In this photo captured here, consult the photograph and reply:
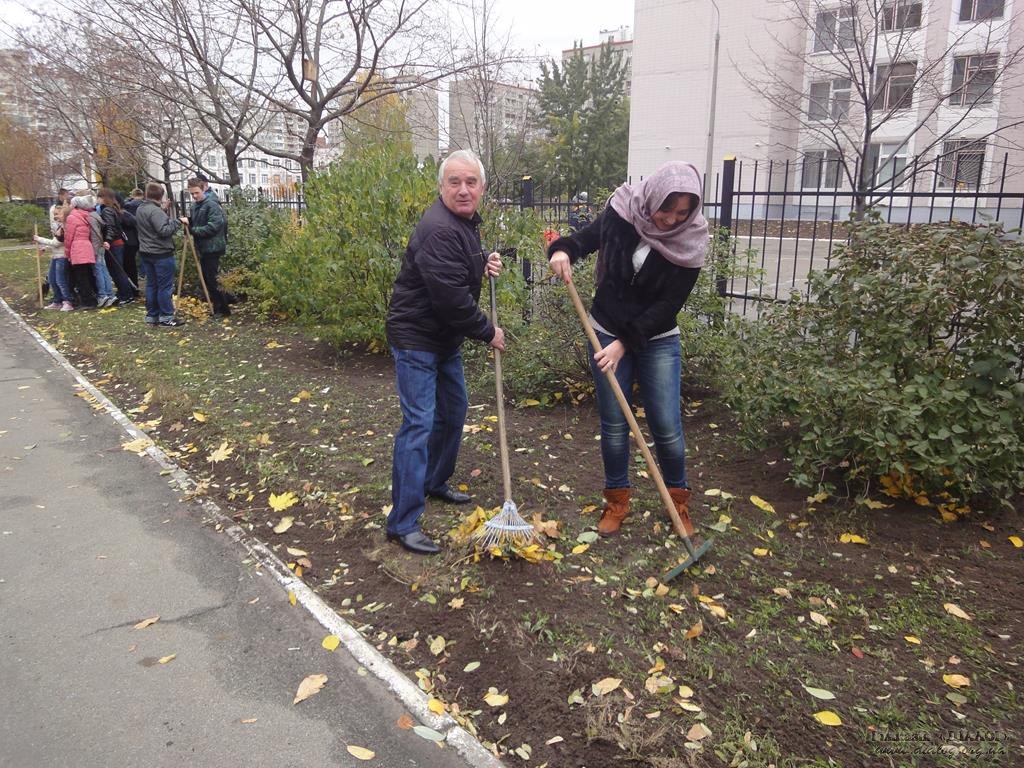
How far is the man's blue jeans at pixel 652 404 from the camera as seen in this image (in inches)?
144

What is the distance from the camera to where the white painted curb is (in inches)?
100

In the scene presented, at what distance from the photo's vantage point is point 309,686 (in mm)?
2854

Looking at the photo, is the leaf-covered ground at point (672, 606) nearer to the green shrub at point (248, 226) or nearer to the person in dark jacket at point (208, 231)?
the person in dark jacket at point (208, 231)

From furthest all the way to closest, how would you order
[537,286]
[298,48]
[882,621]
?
[298,48], [537,286], [882,621]

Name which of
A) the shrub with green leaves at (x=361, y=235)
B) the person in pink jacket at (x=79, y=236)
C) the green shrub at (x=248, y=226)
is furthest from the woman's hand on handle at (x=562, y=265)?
the person in pink jacket at (x=79, y=236)

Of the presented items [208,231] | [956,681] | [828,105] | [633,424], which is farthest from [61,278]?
[828,105]

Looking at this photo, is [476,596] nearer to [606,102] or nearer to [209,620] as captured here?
[209,620]

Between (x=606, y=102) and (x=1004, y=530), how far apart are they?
4287 centimetres

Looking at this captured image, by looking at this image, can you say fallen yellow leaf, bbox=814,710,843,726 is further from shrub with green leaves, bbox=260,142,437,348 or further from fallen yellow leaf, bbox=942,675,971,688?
shrub with green leaves, bbox=260,142,437,348

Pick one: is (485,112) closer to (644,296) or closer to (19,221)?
(644,296)

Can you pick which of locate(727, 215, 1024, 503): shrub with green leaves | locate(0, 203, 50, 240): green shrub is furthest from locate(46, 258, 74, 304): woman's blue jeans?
locate(0, 203, 50, 240): green shrub

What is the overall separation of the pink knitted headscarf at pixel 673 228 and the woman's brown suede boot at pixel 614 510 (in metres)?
1.26

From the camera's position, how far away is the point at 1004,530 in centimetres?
382

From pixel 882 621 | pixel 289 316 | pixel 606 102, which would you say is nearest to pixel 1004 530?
pixel 882 621
